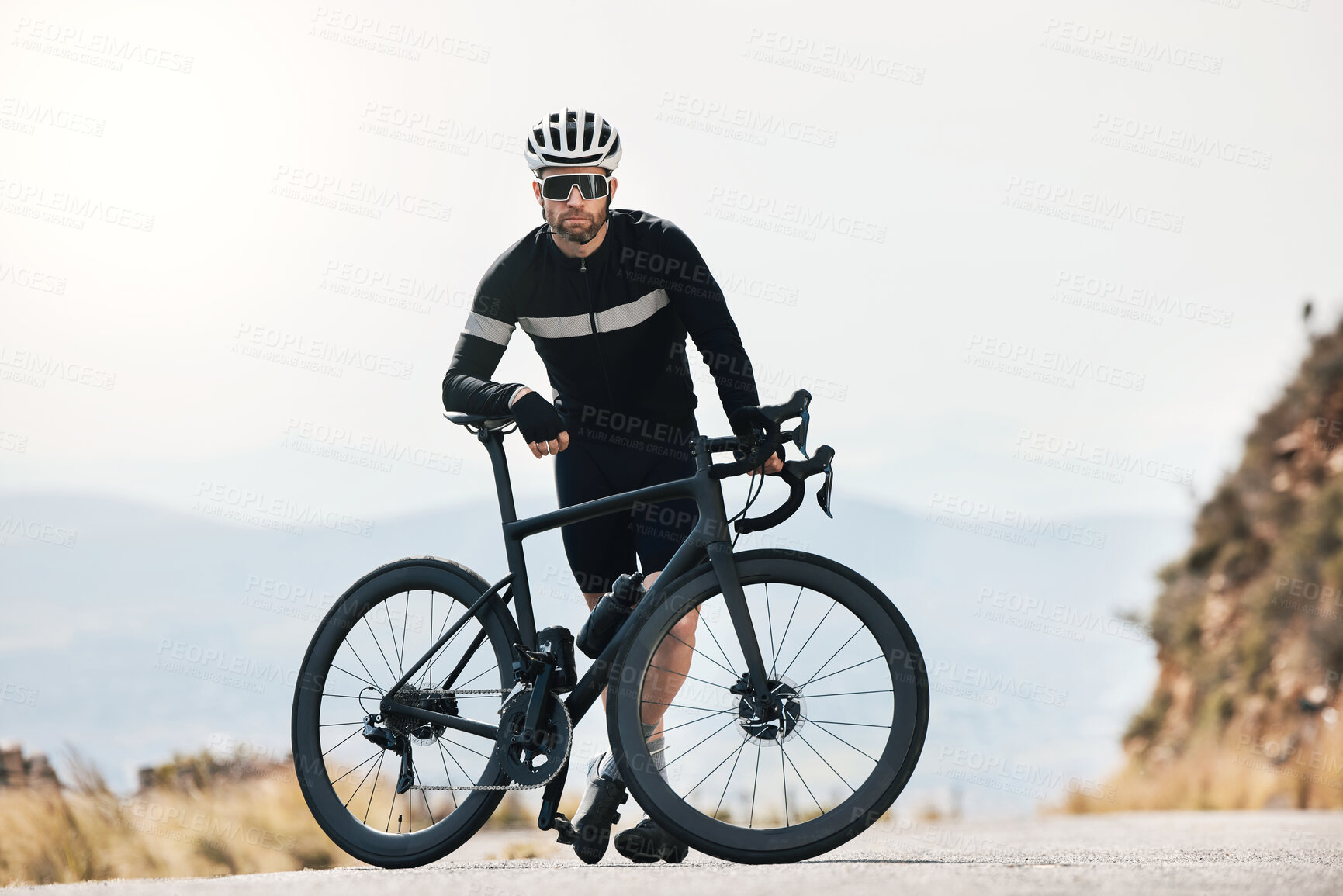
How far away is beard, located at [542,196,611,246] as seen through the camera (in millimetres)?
4145

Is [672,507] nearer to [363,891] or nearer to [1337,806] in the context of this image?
[363,891]

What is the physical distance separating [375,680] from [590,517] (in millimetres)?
1058

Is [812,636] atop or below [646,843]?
atop

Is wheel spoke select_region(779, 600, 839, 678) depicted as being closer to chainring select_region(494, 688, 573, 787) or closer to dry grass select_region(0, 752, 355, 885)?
chainring select_region(494, 688, 573, 787)

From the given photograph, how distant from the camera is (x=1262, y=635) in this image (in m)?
13.2

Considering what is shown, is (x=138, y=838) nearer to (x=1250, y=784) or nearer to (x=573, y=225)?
(x=573, y=225)

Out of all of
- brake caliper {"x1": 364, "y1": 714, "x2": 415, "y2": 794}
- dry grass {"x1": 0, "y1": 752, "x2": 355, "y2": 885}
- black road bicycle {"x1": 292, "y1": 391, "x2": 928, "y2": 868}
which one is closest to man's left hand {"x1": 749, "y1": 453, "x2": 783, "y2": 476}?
black road bicycle {"x1": 292, "y1": 391, "x2": 928, "y2": 868}

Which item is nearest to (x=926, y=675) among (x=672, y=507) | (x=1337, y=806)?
(x=672, y=507)

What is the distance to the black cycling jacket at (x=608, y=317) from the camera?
13.8 feet

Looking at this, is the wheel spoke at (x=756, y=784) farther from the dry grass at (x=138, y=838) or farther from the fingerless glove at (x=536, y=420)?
the dry grass at (x=138, y=838)

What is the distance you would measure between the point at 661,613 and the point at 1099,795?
21.3ft

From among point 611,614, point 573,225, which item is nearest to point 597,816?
point 611,614

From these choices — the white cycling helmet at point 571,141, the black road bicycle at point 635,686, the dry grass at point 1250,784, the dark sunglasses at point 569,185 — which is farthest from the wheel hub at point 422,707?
the dry grass at point 1250,784

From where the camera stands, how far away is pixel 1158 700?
15312 mm
